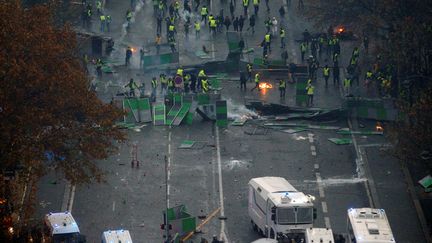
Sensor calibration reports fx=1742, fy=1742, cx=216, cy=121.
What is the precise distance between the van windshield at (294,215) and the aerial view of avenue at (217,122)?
0.10 metres

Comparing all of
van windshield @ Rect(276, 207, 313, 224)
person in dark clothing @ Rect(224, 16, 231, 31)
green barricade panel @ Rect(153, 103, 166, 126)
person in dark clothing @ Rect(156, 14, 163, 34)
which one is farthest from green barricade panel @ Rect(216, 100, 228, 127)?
van windshield @ Rect(276, 207, 313, 224)

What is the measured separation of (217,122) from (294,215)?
21111 millimetres

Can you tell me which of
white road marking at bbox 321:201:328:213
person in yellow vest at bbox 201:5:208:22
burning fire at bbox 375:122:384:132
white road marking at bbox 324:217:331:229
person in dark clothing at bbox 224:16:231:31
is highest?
person in yellow vest at bbox 201:5:208:22

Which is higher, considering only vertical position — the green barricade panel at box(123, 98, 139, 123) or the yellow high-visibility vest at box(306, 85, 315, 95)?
the yellow high-visibility vest at box(306, 85, 315, 95)

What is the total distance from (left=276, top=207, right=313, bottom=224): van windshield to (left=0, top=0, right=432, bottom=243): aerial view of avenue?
3.8 inches

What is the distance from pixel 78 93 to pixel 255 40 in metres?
34.6

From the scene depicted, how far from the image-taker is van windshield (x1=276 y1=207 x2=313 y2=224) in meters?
86.2

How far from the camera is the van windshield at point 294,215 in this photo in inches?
3396

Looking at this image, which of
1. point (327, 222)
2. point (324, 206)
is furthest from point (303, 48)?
point (327, 222)

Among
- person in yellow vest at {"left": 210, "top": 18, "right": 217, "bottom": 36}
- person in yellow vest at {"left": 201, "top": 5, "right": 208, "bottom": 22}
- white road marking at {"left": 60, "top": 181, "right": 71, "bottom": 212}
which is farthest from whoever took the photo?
person in yellow vest at {"left": 201, "top": 5, "right": 208, "bottom": 22}

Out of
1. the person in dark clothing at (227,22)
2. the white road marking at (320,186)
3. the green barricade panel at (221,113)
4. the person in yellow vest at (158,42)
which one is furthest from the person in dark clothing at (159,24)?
the white road marking at (320,186)

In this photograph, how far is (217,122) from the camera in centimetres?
10662

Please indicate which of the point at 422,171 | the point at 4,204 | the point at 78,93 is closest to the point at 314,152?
the point at 422,171

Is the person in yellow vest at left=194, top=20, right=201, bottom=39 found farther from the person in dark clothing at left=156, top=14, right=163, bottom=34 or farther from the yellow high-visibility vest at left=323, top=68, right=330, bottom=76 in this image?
the yellow high-visibility vest at left=323, top=68, right=330, bottom=76
